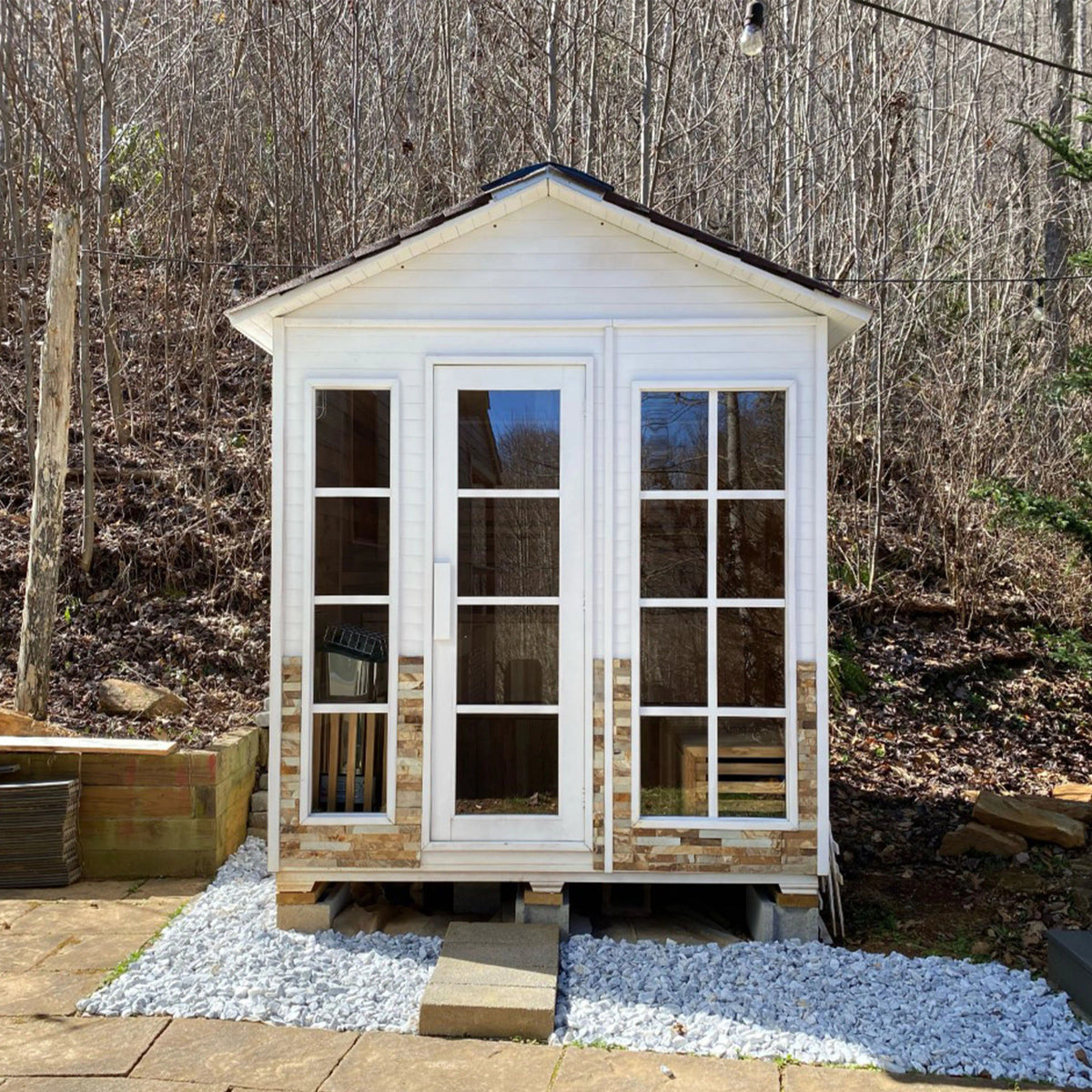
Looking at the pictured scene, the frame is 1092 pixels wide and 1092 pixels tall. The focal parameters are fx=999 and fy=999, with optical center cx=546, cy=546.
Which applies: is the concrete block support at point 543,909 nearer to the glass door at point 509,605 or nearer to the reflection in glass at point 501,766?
the glass door at point 509,605

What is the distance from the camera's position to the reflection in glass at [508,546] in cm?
473

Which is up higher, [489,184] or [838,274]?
[838,274]

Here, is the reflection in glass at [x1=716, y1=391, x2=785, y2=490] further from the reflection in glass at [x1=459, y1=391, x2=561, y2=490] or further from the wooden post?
the wooden post

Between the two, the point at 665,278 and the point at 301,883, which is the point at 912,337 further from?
the point at 301,883

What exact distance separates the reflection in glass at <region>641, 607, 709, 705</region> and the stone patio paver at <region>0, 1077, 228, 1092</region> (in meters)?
2.40

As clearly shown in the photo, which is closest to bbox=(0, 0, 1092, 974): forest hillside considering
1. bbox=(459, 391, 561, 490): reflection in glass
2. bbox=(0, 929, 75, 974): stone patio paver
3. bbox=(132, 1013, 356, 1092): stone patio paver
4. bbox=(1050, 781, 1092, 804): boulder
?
bbox=(1050, 781, 1092, 804): boulder

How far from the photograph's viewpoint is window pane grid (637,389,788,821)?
4.70 meters

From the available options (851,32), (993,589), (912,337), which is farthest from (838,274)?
(993,589)

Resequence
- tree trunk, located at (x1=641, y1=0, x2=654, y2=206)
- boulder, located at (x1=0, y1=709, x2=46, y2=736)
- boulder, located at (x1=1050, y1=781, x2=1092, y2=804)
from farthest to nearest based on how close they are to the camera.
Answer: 1. tree trunk, located at (x1=641, y1=0, x2=654, y2=206)
2. boulder, located at (x1=1050, y1=781, x2=1092, y2=804)
3. boulder, located at (x1=0, y1=709, x2=46, y2=736)

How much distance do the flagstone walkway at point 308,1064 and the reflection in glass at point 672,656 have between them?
157cm

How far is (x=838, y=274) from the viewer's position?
9.92 m

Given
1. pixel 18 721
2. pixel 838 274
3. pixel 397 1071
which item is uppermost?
pixel 838 274

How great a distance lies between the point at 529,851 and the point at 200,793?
205 centimetres

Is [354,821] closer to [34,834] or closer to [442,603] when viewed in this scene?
[442,603]
